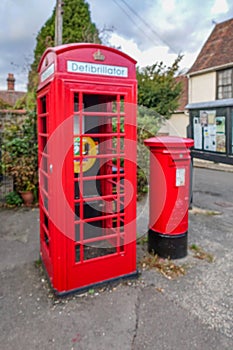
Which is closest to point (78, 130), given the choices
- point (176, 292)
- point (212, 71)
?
point (176, 292)

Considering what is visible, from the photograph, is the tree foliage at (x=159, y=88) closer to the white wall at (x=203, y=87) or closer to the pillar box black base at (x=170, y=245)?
the white wall at (x=203, y=87)

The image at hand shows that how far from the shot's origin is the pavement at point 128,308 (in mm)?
2123

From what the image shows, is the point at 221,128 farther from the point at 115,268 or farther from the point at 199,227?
the point at 115,268

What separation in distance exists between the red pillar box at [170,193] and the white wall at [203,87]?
407 inches

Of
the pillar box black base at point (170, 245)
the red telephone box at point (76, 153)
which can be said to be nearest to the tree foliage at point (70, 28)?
the red telephone box at point (76, 153)

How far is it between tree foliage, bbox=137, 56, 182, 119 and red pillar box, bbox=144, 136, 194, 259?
860 cm

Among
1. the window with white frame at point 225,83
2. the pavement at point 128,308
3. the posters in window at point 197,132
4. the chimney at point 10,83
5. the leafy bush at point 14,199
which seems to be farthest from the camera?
the chimney at point 10,83

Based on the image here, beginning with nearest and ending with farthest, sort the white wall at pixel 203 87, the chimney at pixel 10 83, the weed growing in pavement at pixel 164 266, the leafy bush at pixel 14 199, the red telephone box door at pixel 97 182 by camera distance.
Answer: the red telephone box door at pixel 97 182 → the weed growing in pavement at pixel 164 266 → the leafy bush at pixel 14 199 → the white wall at pixel 203 87 → the chimney at pixel 10 83

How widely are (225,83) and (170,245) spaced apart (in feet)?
35.0

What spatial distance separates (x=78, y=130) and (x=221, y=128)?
3.34m

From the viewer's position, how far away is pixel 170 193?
3.32 m

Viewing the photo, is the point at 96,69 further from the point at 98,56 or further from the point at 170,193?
the point at 170,193

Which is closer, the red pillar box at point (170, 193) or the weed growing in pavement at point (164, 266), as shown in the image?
the weed growing in pavement at point (164, 266)

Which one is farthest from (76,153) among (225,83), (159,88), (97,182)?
(225,83)
